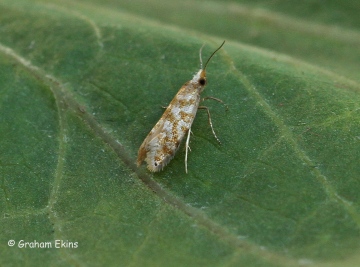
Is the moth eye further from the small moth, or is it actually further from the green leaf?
the green leaf

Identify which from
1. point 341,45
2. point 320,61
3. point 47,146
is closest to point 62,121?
point 47,146

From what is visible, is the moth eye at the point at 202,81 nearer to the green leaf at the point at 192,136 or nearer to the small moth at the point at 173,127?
the small moth at the point at 173,127

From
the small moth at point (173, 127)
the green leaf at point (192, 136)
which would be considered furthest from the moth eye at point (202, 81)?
the green leaf at point (192, 136)

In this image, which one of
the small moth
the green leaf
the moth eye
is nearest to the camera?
the green leaf

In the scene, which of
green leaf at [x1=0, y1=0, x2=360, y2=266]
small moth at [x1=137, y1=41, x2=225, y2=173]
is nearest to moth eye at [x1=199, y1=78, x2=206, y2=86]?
small moth at [x1=137, y1=41, x2=225, y2=173]

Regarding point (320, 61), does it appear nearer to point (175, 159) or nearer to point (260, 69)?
point (260, 69)

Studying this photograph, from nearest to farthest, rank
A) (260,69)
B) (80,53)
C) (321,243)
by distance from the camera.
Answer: (321,243)
(260,69)
(80,53)
